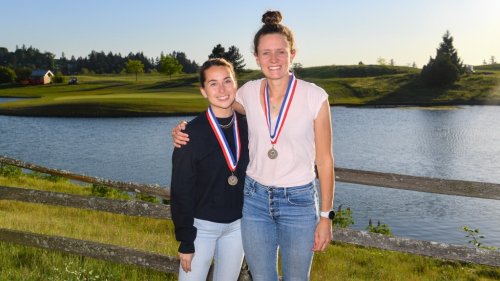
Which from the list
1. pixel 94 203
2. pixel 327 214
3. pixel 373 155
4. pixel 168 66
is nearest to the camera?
pixel 327 214

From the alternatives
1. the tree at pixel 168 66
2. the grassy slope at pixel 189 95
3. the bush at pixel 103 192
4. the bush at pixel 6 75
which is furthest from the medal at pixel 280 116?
the bush at pixel 6 75

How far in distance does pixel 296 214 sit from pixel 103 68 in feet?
660

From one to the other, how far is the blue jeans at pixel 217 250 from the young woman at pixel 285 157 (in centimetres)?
18

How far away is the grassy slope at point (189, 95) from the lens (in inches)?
2650

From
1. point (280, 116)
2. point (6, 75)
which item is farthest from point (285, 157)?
point (6, 75)

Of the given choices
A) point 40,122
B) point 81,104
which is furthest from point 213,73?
point 81,104

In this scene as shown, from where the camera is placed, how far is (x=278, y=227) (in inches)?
155

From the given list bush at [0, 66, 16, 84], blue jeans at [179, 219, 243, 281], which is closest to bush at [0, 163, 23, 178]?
blue jeans at [179, 219, 243, 281]

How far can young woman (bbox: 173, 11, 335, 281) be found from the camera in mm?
3758

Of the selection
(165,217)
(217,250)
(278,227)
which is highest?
(278,227)

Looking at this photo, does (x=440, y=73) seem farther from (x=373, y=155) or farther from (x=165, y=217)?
(x=165, y=217)

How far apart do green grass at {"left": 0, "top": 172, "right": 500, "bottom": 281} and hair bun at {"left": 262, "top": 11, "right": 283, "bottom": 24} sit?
3.62m

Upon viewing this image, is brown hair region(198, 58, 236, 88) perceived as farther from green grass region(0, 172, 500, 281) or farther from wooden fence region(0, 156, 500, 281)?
green grass region(0, 172, 500, 281)

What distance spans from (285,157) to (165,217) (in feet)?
7.97
